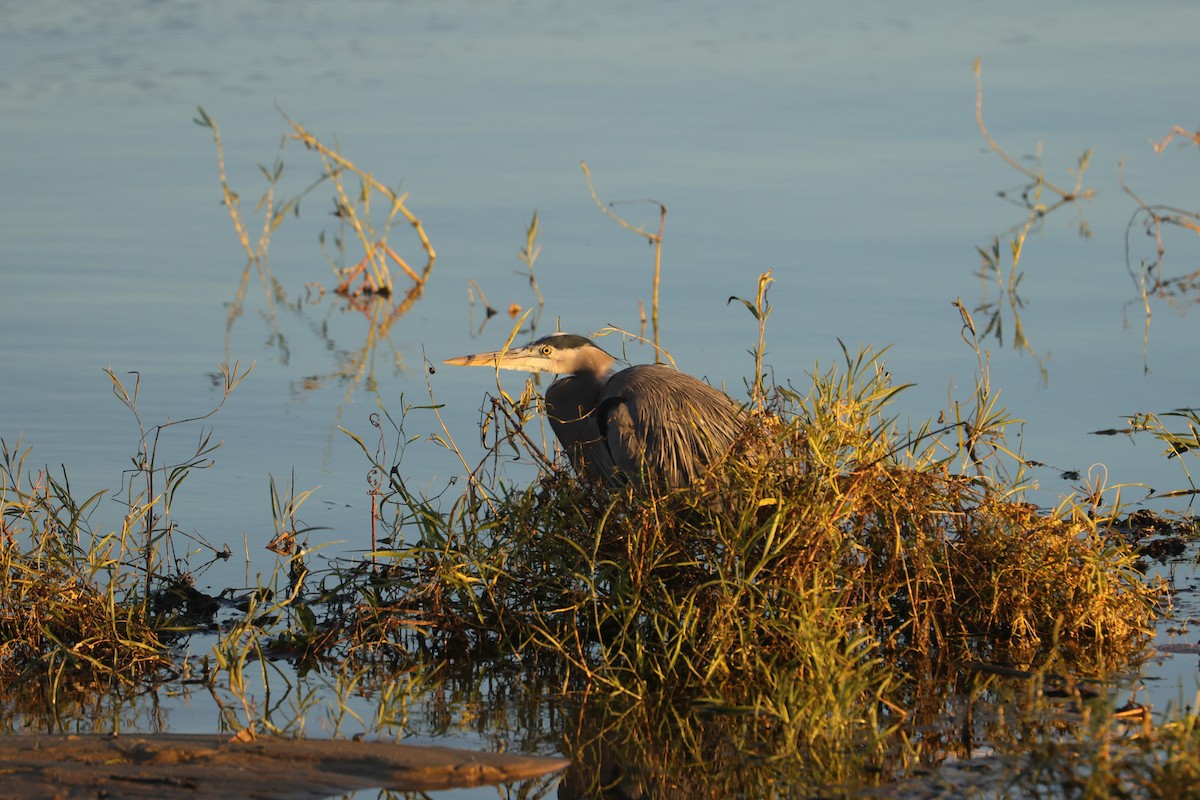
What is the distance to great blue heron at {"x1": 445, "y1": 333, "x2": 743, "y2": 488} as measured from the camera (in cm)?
588

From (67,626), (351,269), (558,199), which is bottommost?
(67,626)

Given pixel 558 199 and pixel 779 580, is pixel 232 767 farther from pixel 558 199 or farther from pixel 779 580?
pixel 558 199

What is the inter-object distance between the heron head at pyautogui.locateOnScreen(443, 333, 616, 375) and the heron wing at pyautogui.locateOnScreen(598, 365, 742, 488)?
1.36 feet

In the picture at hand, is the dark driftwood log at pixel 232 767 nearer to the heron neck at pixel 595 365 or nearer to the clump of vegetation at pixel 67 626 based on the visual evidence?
the clump of vegetation at pixel 67 626

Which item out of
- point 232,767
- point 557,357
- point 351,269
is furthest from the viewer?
point 351,269

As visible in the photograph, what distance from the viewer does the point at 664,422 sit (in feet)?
19.7

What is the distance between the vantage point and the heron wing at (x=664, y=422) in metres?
5.89

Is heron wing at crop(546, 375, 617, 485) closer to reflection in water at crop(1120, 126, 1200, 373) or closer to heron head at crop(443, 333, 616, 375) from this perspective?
heron head at crop(443, 333, 616, 375)

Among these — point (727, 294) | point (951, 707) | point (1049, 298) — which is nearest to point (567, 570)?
point (951, 707)

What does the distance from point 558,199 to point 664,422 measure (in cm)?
558

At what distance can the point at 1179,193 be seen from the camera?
11219mm

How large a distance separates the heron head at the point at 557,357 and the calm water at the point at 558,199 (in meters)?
0.41

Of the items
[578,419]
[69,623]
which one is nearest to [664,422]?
[578,419]

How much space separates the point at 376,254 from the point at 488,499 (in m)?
4.84
